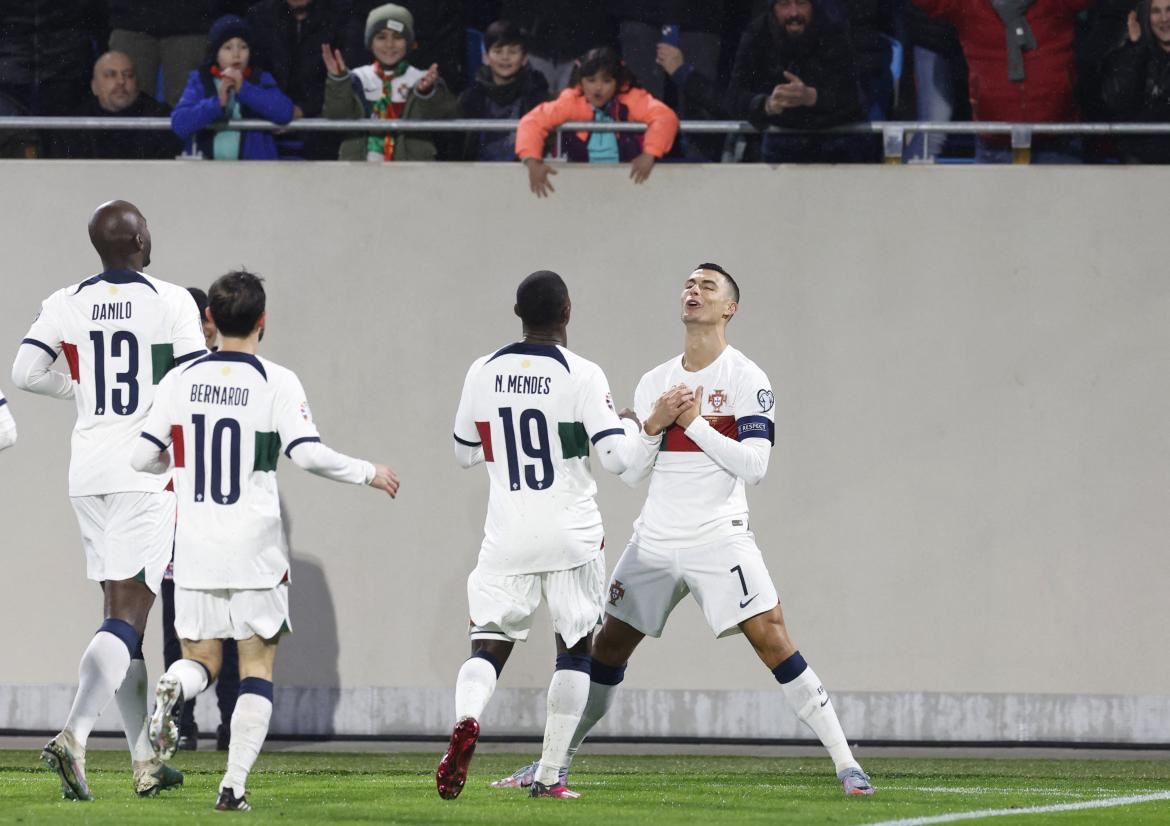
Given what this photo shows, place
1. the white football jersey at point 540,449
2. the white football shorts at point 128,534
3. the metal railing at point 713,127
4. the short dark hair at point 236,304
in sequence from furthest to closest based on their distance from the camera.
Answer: the metal railing at point 713,127 < the white football shorts at point 128,534 < the white football jersey at point 540,449 < the short dark hair at point 236,304

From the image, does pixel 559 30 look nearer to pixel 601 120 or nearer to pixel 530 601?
pixel 601 120

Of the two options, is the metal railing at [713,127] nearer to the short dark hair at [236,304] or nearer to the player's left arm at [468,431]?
the player's left arm at [468,431]

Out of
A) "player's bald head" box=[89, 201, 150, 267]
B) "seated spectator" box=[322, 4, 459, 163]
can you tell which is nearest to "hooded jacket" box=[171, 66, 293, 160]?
"seated spectator" box=[322, 4, 459, 163]

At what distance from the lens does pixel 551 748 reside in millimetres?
6656

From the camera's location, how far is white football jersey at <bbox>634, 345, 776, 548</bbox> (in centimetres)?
694

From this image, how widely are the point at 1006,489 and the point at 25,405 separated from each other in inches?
239

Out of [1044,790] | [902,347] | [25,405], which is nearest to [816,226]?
[902,347]

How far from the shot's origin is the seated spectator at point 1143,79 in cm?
994

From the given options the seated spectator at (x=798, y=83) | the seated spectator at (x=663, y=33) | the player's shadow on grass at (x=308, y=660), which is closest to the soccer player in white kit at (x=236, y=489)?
the player's shadow on grass at (x=308, y=660)

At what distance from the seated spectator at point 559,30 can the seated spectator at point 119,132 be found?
93.8 inches

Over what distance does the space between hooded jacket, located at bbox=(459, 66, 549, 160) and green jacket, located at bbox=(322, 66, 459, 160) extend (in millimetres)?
125

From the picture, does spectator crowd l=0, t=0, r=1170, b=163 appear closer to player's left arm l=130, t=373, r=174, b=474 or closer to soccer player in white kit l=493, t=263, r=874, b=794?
soccer player in white kit l=493, t=263, r=874, b=794

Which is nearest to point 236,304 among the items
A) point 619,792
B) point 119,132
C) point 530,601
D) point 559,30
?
point 530,601

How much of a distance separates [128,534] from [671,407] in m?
2.30
